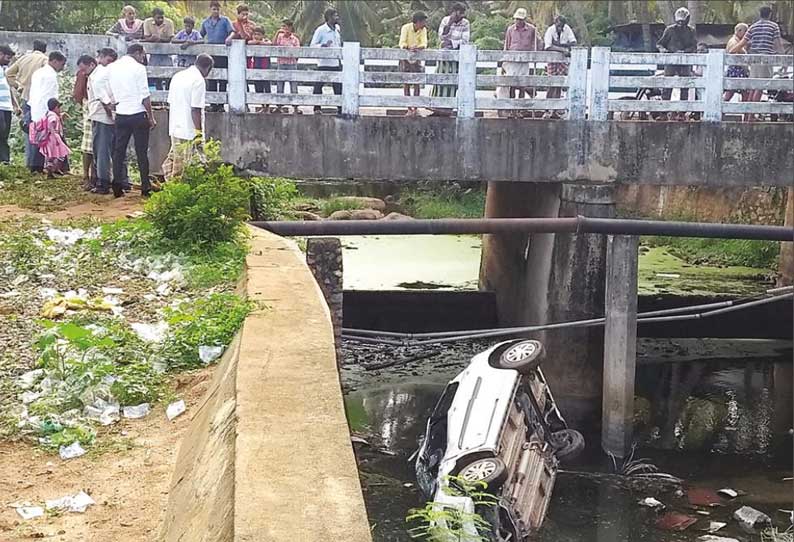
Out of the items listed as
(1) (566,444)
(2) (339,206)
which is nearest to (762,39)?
(1) (566,444)

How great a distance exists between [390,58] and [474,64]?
0.90 meters

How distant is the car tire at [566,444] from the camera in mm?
9195

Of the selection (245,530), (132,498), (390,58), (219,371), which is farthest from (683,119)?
(245,530)

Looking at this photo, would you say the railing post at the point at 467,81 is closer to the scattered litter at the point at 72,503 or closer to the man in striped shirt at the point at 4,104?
the man in striped shirt at the point at 4,104

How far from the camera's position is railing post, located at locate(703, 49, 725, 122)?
1073 cm

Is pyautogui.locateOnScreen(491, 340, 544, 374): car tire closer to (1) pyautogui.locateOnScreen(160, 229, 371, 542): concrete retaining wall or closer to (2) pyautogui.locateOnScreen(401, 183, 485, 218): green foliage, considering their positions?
(1) pyautogui.locateOnScreen(160, 229, 371, 542): concrete retaining wall

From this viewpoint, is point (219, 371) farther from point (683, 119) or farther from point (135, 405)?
point (683, 119)

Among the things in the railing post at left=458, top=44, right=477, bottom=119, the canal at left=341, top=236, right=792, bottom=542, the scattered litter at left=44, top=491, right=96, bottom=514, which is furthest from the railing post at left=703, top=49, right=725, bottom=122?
the scattered litter at left=44, top=491, right=96, bottom=514

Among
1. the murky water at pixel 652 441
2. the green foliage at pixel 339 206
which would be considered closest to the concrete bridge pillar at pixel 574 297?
the murky water at pixel 652 441

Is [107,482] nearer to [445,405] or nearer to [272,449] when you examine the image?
[272,449]

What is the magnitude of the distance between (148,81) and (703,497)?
7125mm

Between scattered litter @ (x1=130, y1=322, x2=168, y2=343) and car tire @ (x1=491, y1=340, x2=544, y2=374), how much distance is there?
3.84 meters

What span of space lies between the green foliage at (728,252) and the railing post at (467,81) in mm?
9097

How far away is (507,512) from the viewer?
741 centimetres
